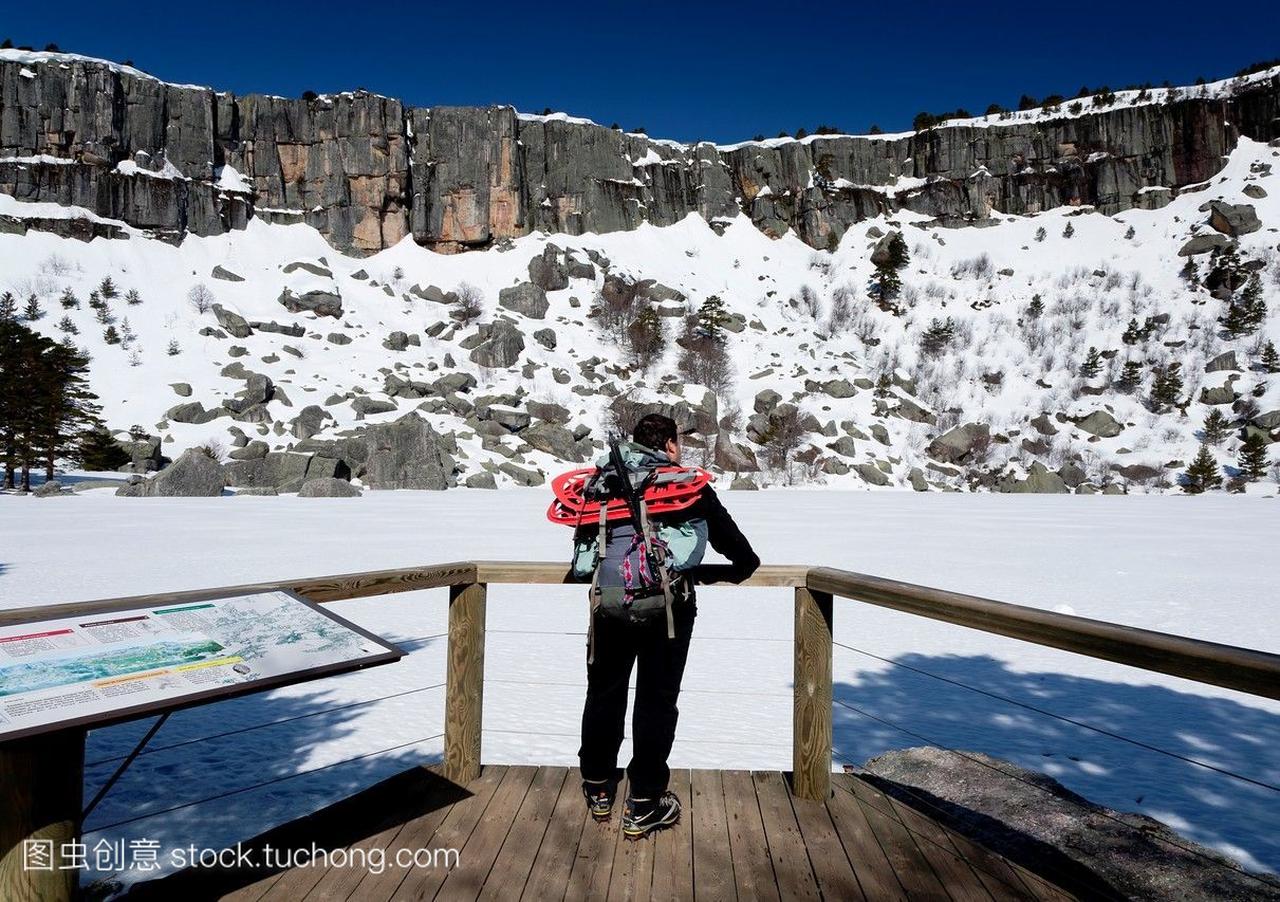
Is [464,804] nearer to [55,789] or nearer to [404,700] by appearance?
[55,789]

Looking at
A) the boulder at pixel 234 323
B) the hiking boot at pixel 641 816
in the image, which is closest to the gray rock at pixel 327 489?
the boulder at pixel 234 323

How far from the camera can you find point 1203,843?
3.56m

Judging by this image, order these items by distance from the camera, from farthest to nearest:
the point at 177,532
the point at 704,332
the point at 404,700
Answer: the point at 704,332, the point at 177,532, the point at 404,700

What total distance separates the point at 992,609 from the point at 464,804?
2.21m

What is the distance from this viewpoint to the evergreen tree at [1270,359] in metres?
40.2

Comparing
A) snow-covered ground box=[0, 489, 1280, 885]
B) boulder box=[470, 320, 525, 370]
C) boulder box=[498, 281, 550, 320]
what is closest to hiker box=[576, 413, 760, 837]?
snow-covered ground box=[0, 489, 1280, 885]

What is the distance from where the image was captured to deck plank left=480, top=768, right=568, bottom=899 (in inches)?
92.1

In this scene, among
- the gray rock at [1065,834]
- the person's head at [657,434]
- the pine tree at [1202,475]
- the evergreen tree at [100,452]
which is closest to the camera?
the person's head at [657,434]

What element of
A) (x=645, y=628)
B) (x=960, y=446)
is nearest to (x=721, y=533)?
(x=645, y=628)

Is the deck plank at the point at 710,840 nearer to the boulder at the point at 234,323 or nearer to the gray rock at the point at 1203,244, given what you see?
the boulder at the point at 234,323

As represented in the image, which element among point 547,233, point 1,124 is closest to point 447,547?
point 547,233

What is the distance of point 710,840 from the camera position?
2.67m

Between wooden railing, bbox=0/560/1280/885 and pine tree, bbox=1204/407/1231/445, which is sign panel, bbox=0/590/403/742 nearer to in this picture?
wooden railing, bbox=0/560/1280/885

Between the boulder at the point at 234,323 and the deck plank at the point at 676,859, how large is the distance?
46.3 m
